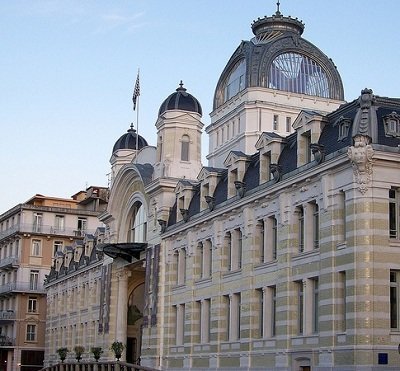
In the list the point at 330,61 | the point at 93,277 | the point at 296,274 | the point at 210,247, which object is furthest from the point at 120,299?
the point at 296,274

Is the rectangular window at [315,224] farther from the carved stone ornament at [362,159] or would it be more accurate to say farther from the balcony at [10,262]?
the balcony at [10,262]

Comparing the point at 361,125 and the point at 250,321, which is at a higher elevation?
the point at 361,125

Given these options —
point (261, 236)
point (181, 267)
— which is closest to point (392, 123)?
point (261, 236)

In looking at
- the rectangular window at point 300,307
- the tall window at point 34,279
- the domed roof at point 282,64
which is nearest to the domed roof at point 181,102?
the domed roof at point 282,64

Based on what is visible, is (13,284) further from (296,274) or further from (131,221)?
(296,274)

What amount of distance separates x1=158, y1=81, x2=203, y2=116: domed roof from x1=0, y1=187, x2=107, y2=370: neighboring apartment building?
3678cm

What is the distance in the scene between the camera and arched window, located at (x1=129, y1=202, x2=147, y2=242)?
61969 mm

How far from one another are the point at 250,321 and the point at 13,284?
5397cm

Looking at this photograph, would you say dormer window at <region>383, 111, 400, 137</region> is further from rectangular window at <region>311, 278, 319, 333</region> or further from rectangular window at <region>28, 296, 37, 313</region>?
rectangular window at <region>28, 296, 37, 313</region>

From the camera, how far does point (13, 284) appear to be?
303 feet

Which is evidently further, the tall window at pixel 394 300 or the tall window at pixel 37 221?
the tall window at pixel 37 221

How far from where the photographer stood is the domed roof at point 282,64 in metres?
64.3

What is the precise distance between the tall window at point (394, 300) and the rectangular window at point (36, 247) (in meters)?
64.3

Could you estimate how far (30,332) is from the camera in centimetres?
9288
